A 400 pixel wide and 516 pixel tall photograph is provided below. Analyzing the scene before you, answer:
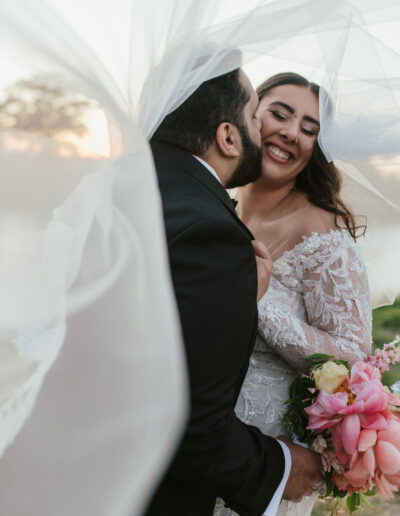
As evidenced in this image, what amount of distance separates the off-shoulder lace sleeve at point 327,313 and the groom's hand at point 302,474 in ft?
1.60

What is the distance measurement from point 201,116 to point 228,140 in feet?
0.50

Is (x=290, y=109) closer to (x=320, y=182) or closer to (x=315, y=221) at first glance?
(x=320, y=182)

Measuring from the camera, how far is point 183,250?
162cm

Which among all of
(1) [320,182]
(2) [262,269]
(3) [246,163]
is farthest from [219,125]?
(1) [320,182]

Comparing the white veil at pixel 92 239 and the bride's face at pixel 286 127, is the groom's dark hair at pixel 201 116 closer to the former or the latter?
the white veil at pixel 92 239

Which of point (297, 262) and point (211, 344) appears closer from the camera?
point (211, 344)

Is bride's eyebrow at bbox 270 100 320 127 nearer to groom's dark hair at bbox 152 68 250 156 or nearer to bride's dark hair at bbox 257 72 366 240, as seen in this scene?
bride's dark hair at bbox 257 72 366 240

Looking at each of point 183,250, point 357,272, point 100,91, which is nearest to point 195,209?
point 183,250

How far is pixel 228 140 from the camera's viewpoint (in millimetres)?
2285

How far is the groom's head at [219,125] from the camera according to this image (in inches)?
86.6

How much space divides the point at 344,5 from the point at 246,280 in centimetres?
112

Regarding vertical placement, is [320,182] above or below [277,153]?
below

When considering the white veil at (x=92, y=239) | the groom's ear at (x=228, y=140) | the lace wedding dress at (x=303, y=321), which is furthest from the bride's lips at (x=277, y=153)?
the white veil at (x=92, y=239)

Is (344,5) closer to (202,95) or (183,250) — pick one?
(202,95)
